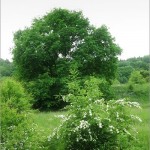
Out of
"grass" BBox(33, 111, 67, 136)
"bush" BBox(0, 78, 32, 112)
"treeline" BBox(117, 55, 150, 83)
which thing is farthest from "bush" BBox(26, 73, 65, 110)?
"treeline" BBox(117, 55, 150, 83)

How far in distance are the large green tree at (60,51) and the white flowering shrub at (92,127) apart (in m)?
23.2

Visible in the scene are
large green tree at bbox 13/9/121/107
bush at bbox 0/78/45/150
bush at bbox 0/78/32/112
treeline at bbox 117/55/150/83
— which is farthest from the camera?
treeline at bbox 117/55/150/83

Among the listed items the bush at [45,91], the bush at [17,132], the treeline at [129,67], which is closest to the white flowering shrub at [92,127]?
the bush at [17,132]

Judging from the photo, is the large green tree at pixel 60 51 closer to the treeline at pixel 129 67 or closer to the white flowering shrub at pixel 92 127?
the white flowering shrub at pixel 92 127

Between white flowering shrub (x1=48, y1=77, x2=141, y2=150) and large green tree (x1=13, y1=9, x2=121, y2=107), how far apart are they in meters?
23.2

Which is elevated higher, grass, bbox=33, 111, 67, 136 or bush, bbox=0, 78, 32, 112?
bush, bbox=0, 78, 32, 112

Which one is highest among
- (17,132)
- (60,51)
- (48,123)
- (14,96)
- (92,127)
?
(60,51)

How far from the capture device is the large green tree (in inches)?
1426

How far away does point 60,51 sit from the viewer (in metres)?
37.7

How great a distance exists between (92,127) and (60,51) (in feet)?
86.4

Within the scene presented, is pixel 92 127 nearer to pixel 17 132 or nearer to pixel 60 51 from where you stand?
pixel 17 132

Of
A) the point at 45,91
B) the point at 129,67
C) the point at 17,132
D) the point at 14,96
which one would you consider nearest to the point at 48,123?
the point at 14,96

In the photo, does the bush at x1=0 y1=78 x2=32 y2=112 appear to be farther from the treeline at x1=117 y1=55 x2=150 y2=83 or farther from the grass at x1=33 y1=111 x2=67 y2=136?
the treeline at x1=117 y1=55 x2=150 y2=83

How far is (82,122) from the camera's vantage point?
11289 millimetres
